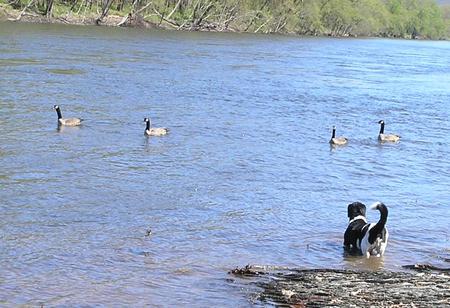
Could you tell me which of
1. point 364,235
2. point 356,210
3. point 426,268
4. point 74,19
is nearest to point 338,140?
point 356,210

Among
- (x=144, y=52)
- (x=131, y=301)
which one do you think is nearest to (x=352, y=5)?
(x=144, y=52)

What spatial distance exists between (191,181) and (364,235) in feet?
18.4

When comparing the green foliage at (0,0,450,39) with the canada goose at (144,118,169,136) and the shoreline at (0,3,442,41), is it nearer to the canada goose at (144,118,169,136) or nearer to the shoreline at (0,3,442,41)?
the shoreline at (0,3,442,41)

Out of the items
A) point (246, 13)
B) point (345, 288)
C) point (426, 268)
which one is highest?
point (246, 13)

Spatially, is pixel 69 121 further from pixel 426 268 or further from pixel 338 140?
pixel 426 268

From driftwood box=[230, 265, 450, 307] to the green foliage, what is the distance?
70.2m

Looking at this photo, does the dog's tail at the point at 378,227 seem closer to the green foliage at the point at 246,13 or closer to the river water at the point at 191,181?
the river water at the point at 191,181

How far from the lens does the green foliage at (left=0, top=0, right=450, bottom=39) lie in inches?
3314

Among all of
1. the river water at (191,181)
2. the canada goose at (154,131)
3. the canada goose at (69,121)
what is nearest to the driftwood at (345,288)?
the river water at (191,181)

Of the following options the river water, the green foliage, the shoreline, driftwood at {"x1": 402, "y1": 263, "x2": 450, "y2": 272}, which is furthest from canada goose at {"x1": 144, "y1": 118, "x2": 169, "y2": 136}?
the green foliage

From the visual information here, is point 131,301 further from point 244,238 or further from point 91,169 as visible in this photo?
point 91,169

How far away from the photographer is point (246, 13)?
328 feet

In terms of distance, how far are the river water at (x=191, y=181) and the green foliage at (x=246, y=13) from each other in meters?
49.3

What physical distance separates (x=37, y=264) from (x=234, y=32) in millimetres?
87743
